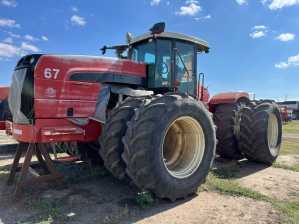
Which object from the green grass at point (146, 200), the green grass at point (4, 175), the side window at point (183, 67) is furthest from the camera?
the side window at point (183, 67)

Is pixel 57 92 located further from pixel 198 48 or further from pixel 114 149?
pixel 198 48

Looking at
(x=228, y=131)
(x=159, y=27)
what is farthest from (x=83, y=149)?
(x=228, y=131)

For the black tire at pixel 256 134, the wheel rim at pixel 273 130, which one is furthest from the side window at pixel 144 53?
the wheel rim at pixel 273 130

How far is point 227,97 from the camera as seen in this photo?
648cm

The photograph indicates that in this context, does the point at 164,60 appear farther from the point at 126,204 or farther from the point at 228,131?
the point at 126,204

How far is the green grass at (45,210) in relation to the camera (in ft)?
9.64

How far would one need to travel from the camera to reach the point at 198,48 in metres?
5.70

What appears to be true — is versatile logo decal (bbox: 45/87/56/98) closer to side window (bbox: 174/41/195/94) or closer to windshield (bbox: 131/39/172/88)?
windshield (bbox: 131/39/172/88)

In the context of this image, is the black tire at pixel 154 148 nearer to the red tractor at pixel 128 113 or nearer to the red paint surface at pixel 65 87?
the red tractor at pixel 128 113

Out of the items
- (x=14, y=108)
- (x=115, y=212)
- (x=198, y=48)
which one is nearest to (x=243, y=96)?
(x=198, y=48)

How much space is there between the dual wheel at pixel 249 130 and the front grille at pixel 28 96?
454cm

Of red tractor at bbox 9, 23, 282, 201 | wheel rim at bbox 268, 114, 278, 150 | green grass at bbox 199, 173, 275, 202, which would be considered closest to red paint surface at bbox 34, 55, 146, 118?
red tractor at bbox 9, 23, 282, 201

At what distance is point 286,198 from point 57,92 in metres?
4.08

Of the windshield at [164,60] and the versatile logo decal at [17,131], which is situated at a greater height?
the windshield at [164,60]
